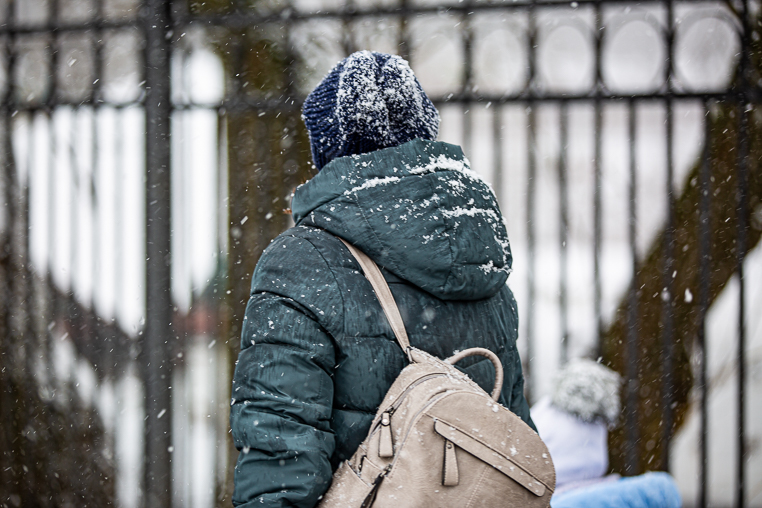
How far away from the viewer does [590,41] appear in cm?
267

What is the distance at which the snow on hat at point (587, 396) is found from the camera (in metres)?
2.17

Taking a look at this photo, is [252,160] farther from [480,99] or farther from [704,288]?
[704,288]

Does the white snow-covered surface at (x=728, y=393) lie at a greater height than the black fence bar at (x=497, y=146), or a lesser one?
lesser

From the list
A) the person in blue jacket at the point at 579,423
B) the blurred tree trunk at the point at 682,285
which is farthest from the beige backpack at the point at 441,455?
the blurred tree trunk at the point at 682,285

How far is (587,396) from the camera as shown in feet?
7.14

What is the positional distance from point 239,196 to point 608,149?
7.65 feet

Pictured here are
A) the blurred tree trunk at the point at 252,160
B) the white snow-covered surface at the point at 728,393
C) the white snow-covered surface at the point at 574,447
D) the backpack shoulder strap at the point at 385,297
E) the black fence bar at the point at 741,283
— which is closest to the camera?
the backpack shoulder strap at the point at 385,297

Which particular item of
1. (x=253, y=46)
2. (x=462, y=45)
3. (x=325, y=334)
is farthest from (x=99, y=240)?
(x=325, y=334)

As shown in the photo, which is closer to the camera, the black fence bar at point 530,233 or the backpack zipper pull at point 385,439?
the backpack zipper pull at point 385,439

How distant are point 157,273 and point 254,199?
2.15ft

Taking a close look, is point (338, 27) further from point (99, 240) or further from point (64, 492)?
point (64, 492)

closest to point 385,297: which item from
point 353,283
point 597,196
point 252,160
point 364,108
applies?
point 353,283

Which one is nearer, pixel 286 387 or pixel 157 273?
pixel 286 387

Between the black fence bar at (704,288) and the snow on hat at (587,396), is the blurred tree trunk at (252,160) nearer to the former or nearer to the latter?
the snow on hat at (587,396)
